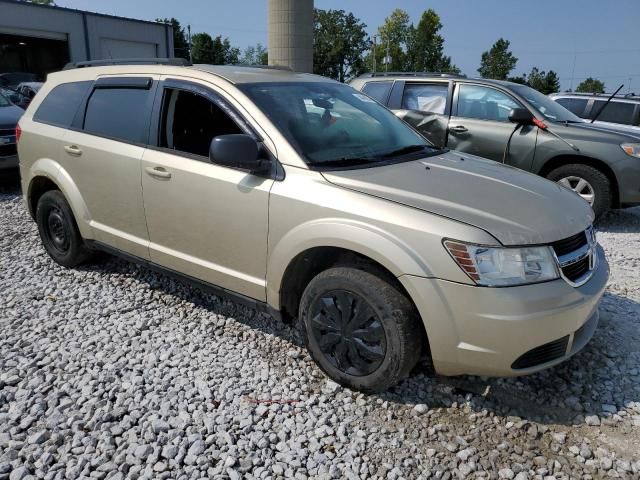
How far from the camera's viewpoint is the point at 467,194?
278 cm

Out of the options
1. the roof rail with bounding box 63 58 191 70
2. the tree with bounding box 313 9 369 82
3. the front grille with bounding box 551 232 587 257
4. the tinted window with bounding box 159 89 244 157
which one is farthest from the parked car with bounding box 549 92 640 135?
the tree with bounding box 313 9 369 82

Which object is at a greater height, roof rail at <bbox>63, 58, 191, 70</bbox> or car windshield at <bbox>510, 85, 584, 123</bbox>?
roof rail at <bbox>63, 58, 191, 70</bbox>

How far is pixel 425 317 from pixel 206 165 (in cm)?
169

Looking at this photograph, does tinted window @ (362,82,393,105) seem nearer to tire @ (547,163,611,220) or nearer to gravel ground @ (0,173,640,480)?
tire @ (547,163,611,220)

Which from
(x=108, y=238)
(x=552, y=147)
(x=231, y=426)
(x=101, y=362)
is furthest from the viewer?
(x=552, y=147)

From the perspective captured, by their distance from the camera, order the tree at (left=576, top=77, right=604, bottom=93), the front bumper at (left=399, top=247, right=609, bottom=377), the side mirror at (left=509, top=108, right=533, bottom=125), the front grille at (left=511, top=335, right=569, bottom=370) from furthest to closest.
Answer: the tree at (left=576, top=77, right=604, bottom=93) → the side mirror at (left=509, top=108, right=533, bottom=125) → the front grille at (left=511, top=335, right=569, bottom=370) → the front bumper at (left=399, top=247, right=609, bottom=377)

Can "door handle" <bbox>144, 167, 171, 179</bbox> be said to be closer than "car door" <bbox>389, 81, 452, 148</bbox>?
Yes

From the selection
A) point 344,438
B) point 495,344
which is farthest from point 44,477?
point 495,344

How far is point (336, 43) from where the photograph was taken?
6694 centimetres

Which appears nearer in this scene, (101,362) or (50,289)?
(101,362)

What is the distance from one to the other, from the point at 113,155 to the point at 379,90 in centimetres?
478

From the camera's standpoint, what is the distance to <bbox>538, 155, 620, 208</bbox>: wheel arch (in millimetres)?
6289

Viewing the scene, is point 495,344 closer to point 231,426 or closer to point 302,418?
point 302,418

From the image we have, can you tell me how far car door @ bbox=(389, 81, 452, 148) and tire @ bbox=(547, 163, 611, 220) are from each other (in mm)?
1550
